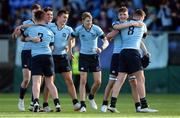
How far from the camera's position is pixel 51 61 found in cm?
1969

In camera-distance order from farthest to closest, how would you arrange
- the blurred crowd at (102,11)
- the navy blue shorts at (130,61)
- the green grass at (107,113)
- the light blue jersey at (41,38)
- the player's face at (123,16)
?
the blurred crowd at (102,11)
the player's face at (123,16)
the light blue jersey at (41,38)
the navy blue shorts at (130,61)
the green grass at (107,113)

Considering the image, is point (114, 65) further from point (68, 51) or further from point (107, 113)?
point (107, 113)

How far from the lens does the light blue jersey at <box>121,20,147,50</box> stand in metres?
19.5

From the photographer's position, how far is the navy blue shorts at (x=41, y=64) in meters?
19.6

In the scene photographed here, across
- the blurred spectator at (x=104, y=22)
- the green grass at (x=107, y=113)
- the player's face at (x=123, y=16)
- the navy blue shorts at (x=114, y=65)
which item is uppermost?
the blurred spectator at (x=104, y=22)

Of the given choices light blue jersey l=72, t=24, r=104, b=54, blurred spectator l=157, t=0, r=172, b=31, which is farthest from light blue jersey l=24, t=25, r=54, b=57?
blurred spectator l=157, t=0, r=172, b=31

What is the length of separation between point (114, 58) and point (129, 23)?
1.42 meters

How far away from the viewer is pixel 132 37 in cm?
1952

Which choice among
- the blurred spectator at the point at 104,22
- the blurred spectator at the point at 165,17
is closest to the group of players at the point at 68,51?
the blurred spectator at the point at 104,22

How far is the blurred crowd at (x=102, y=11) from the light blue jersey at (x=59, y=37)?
10465 millimetres

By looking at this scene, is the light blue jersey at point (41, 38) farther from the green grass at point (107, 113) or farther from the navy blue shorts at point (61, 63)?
the green grass at point (107, 113)

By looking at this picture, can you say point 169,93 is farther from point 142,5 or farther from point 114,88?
point 114,88

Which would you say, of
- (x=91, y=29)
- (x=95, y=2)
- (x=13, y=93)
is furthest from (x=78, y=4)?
(x=91, y=29)

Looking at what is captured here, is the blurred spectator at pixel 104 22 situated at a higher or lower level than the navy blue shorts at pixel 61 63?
higher
